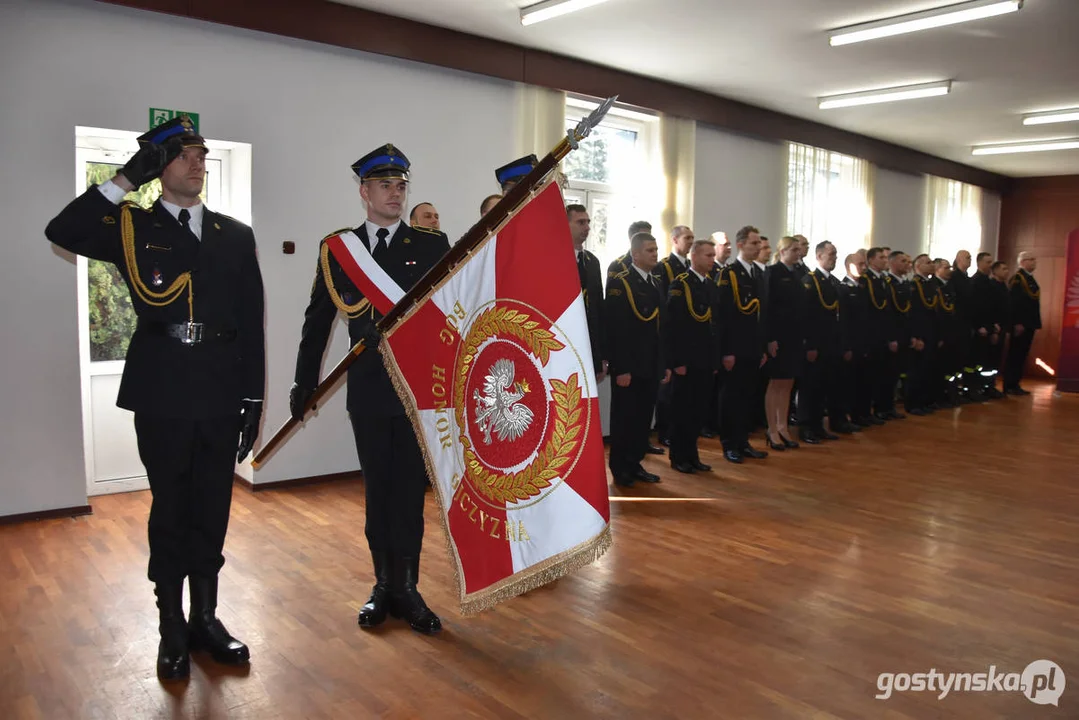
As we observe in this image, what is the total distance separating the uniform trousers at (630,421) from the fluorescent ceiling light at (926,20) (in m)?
2.78

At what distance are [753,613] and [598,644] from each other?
66 cm

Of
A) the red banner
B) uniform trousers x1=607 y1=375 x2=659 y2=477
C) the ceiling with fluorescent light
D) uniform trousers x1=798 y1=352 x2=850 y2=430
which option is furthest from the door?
the red banner

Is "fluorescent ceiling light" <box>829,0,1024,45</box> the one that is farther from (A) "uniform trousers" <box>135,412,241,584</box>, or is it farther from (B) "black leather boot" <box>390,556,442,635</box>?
(A) "uniform trousers" <box>135,412,241,584</box>

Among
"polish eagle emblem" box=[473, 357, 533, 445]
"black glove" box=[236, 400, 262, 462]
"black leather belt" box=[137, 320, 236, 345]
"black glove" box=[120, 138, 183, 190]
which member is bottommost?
"black glove" box=[236, 400, 262, 462]

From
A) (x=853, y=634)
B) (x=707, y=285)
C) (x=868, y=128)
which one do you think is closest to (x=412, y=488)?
(x=853, y=634)

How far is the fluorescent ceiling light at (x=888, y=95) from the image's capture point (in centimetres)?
711

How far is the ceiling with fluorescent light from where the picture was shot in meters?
5.15

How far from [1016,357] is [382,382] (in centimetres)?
965

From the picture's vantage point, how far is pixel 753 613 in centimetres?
304

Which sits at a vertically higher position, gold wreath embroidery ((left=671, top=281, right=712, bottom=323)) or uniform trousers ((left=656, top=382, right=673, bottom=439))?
gold wreath embroidery ((left=671, top=281, right=712, bottom=323))

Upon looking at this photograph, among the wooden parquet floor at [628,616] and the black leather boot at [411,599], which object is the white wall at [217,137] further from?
the black leather boot at [411,599]

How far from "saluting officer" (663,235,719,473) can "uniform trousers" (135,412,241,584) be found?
129 inches

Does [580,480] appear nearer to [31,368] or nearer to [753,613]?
[753,613]

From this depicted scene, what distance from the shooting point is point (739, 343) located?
5691 millimetres
